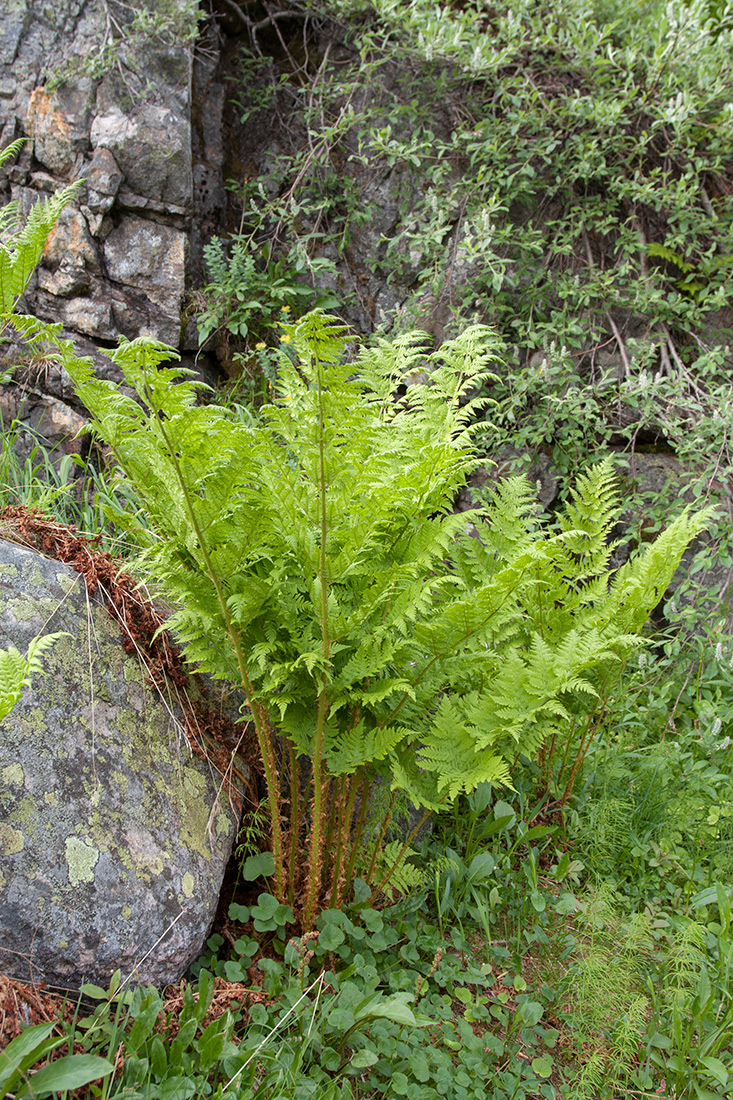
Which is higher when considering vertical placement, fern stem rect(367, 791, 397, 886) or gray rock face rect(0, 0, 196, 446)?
gray rock face rect(0, 0, 196, 446)

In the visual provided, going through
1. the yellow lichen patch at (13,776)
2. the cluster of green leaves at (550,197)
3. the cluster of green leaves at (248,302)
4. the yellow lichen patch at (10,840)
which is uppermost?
the cluster of green leaves at (550,197)

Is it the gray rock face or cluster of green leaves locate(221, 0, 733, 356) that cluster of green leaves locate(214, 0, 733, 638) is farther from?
the gray rock face

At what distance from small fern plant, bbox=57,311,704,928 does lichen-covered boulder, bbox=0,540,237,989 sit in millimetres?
261

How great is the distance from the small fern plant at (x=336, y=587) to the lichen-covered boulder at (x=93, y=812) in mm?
261

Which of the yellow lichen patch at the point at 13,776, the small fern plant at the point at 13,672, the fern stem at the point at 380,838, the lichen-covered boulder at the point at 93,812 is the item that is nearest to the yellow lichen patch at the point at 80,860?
the lichen-covered boulder at the point at 93,812

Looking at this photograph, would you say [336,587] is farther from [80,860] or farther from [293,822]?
[80,860]

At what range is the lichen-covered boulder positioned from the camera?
152cm

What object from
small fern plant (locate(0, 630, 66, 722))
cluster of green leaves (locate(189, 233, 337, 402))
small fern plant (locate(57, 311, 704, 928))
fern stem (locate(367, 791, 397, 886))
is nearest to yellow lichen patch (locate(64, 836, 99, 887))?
small fern plant (locate(57, 311, 704, 928))

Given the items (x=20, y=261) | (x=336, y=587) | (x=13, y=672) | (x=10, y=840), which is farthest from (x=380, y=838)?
(x=20, y=261)

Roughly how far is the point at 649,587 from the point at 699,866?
1.16 metres

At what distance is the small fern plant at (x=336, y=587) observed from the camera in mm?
1477

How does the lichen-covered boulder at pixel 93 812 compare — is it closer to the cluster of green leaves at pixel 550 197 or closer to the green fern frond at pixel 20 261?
the green fern frond at pixel 20 261

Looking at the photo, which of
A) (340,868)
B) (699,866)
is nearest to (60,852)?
(340,868)

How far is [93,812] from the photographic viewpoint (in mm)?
1668
